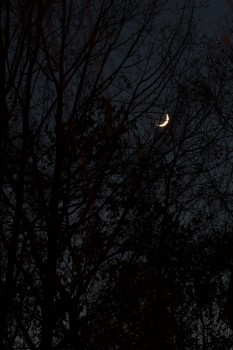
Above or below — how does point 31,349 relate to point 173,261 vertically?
below

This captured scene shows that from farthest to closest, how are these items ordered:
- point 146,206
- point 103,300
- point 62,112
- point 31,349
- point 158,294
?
point 158,294, point 146,206, point 103,300, point 31,349, point 62,112

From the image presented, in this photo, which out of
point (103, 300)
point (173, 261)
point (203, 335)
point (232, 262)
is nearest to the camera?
point (103, 300)

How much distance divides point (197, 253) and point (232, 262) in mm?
1472

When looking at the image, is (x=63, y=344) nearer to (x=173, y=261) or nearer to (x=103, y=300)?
(x=103, y=300)

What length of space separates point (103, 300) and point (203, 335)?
932 cm

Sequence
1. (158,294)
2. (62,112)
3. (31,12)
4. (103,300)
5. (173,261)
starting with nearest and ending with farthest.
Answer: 1. (31,12)
2. (62,112)
3. (103,300)
4. (158,294)
5. (173,261)

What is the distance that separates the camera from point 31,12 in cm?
671

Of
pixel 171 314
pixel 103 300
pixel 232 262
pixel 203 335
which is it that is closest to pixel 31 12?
pixel 103 300

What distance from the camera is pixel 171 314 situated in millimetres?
11922

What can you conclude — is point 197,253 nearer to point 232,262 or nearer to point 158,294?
point 232,262

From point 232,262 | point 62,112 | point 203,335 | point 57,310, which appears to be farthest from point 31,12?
point 203,335

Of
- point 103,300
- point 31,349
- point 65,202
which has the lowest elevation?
point 31,349

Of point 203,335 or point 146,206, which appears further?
point 203,335

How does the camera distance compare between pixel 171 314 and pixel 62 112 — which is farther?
pixel 171 314
